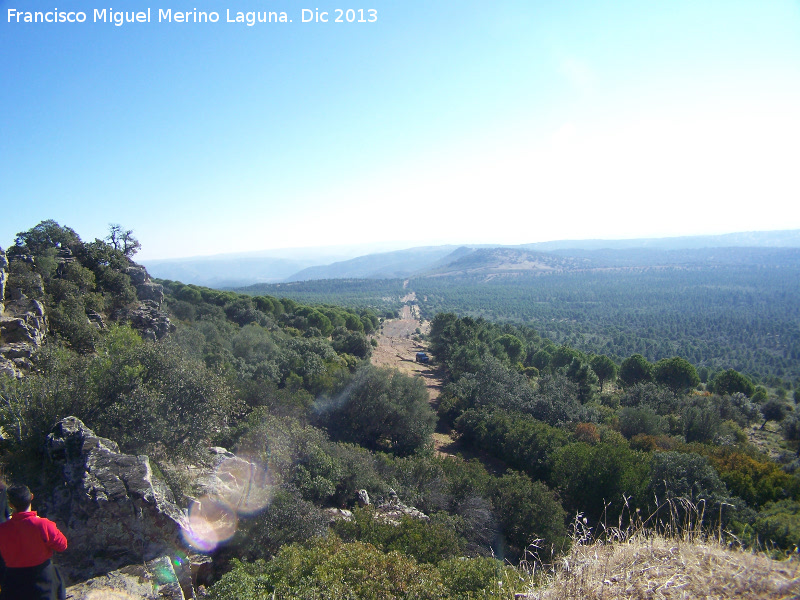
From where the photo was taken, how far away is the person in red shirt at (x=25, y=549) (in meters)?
4.54

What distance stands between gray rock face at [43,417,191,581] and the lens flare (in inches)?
35.8

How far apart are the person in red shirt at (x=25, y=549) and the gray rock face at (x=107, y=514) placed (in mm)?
2270

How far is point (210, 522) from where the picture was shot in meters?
9.34

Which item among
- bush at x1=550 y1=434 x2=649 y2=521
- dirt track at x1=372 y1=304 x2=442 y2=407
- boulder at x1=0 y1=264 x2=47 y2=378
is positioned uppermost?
boulder at x1=0 y1=264 x2=47 y2=378

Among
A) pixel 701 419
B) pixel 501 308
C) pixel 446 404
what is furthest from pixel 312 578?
pixel 501 308

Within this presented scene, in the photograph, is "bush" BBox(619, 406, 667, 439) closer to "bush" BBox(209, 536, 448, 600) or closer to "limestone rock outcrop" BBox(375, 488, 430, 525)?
"limestone rock outcrop" BBox(375, 488, 430, 525)

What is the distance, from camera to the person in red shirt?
4543mm

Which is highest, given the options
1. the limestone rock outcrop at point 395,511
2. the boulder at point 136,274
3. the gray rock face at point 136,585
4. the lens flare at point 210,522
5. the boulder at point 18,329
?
the boulder at point 136,274

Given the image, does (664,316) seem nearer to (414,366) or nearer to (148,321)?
(414,366)

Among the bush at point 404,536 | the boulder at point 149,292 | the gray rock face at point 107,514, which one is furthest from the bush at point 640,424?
the boulder at point 149,292

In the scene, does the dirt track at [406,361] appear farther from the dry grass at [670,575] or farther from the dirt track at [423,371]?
the dry grass at [670,575]

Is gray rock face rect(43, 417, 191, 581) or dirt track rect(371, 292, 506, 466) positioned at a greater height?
→ gray rock face rect(43, 417, 191, 581)

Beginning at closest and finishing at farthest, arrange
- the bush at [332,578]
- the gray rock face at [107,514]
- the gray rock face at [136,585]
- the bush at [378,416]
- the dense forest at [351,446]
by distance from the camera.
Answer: the gray rock face at [136,585] → the bush at [332,578] → the gray rock face at [107,514] → the dense forest at [351,446] → the bush at [378,416]

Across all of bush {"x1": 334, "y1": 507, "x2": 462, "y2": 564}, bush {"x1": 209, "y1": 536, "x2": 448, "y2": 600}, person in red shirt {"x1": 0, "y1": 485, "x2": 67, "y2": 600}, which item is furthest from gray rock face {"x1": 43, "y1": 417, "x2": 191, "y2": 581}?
bush {"x1": 334, "y1": 507, "x2": 462, "y2": 564}
